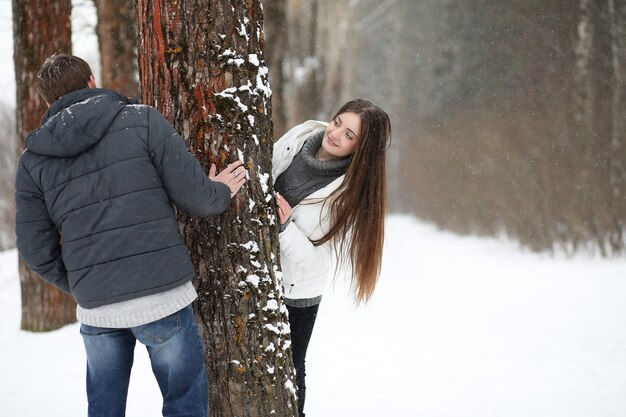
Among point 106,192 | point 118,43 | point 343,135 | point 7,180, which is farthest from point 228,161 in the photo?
point 7,180

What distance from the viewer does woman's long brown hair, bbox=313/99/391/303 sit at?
272 centimetres

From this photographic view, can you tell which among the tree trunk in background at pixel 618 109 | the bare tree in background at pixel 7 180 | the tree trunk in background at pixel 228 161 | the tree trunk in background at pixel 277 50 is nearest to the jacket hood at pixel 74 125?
the tree trunk in background at pixel 228 161

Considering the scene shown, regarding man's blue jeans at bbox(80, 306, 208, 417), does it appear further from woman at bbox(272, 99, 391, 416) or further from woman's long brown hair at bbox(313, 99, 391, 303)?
woman's long brown hair at bbox(313, 99, 391, 303)

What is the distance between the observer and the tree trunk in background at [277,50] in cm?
869

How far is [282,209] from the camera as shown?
2.54 m

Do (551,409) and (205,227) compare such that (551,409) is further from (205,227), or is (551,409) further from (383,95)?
(383,95)

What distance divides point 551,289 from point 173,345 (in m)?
6.54

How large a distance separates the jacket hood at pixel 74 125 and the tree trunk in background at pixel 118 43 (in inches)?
194

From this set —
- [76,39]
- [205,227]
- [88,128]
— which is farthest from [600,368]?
[76,39]

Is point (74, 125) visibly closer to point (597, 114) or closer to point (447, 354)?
point (447, 354)

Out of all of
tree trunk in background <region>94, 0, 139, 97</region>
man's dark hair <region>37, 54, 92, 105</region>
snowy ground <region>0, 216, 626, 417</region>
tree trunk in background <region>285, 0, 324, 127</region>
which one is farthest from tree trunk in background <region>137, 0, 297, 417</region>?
tree trunk in background <region>285, 0, 324, 127</region>

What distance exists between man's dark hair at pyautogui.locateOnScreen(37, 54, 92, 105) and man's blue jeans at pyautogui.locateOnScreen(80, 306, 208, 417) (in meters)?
0.93

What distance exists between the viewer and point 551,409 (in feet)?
12.8

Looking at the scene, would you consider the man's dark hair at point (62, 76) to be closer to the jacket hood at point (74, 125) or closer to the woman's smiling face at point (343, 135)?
the jacket hood at point (74, 125)
